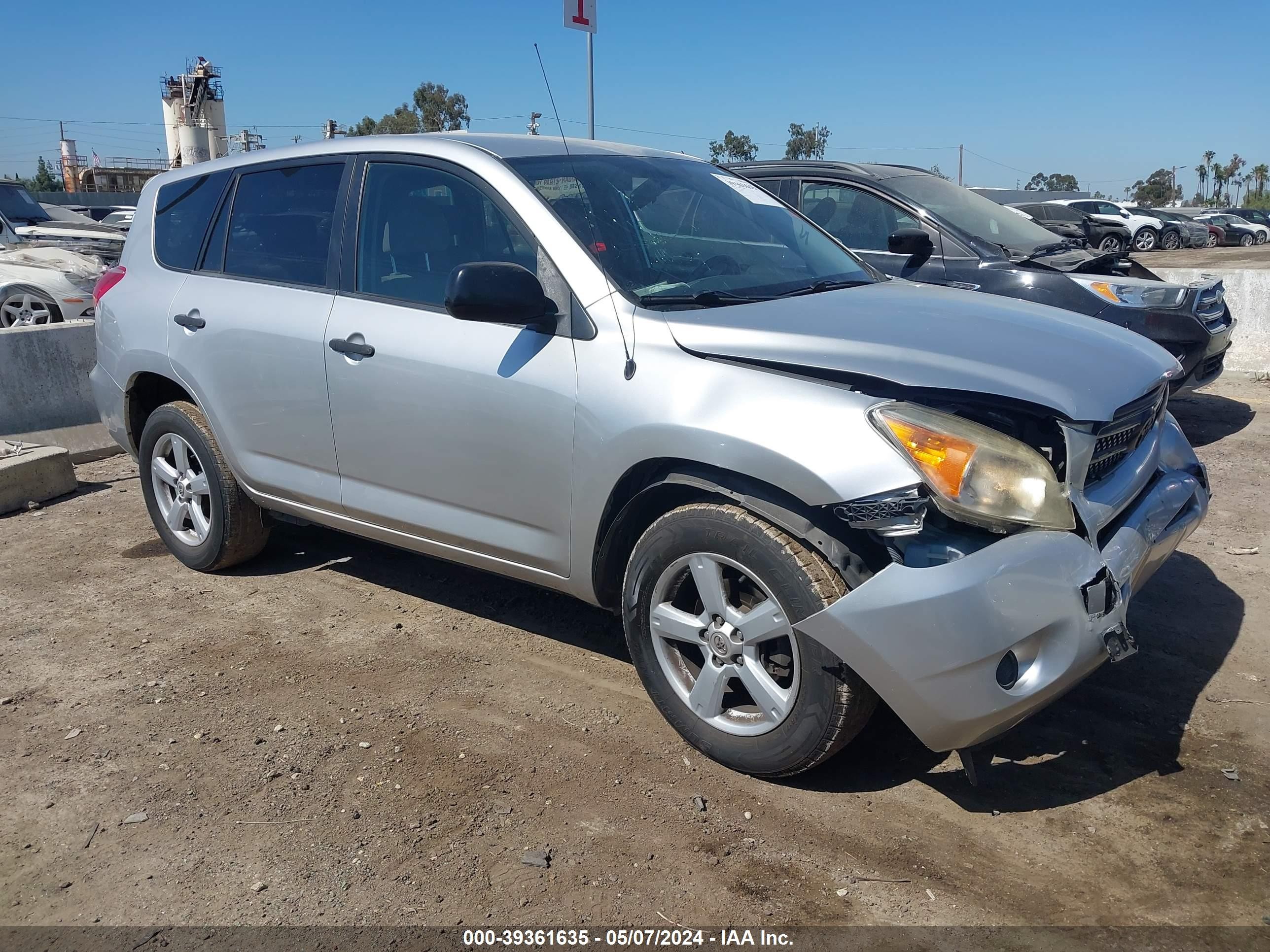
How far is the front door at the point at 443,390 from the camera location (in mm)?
3371

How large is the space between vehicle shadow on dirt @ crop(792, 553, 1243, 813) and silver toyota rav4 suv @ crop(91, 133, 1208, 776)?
382 millimetres

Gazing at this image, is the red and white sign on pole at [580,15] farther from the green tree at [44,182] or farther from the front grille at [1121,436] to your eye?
the green tree at [44,182]

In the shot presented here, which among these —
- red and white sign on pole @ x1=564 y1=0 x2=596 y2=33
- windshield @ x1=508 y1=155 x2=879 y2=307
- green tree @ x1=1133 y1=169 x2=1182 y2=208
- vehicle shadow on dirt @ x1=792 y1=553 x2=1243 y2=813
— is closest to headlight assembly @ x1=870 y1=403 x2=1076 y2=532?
vehicle shadow on dirt @ x1=792 y1=553 x2=1243 y2=813

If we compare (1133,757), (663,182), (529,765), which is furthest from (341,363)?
(1133,757)

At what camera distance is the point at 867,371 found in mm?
2758

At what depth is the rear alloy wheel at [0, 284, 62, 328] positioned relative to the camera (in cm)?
973

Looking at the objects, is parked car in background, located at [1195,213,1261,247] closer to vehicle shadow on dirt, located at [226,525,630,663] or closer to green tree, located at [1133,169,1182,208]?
vehicle shadow on dirt, located at [226,525,630,663]

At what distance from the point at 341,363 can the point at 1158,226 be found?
34194 millimetres

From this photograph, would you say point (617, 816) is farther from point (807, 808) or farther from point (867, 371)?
point (867, 371)

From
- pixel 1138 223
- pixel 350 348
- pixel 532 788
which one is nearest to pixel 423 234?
pixel 350 348

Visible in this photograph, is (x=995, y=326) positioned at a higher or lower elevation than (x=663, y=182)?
lower

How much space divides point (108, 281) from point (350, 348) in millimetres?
2065

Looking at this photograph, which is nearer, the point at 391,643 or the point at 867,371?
the point at 867,371

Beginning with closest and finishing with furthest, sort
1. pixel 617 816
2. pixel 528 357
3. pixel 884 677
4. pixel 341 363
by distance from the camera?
pixel 884 677 < pixel 617 816 < pixel 528 357 < pixel 341 363
